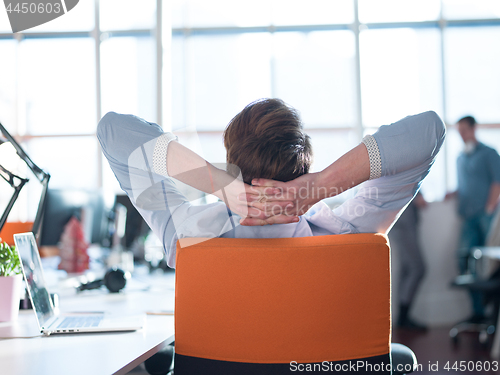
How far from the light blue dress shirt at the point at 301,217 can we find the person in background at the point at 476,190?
11.4ft

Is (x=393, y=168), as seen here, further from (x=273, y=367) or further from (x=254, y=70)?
(x=254, y=70)

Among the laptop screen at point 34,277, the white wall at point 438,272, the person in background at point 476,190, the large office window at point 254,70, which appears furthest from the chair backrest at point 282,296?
the large office window at point 254,70

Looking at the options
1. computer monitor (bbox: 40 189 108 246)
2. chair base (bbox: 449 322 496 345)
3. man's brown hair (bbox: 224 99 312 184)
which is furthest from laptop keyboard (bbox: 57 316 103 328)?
chair base (bbox: 449 322 496 345)

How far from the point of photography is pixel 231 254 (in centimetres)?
76

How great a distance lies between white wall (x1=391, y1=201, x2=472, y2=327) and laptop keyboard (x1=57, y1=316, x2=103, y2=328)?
11.2 ft

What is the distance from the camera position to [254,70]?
5570 millimetres

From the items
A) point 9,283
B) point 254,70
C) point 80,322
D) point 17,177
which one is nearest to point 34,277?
point 9,283

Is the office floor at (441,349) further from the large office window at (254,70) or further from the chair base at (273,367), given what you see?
the chair base at (273,367)

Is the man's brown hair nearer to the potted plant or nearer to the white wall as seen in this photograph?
the potted plant

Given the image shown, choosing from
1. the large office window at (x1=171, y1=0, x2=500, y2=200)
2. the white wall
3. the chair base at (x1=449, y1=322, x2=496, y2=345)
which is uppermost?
the large office window at (x1=171, y1=0, x2=500, y2=200)

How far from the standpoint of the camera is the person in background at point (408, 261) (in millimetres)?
3963

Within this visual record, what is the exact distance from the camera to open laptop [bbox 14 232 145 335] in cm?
101

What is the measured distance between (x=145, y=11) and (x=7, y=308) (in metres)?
5.60

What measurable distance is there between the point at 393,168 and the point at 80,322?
816 millimetres
